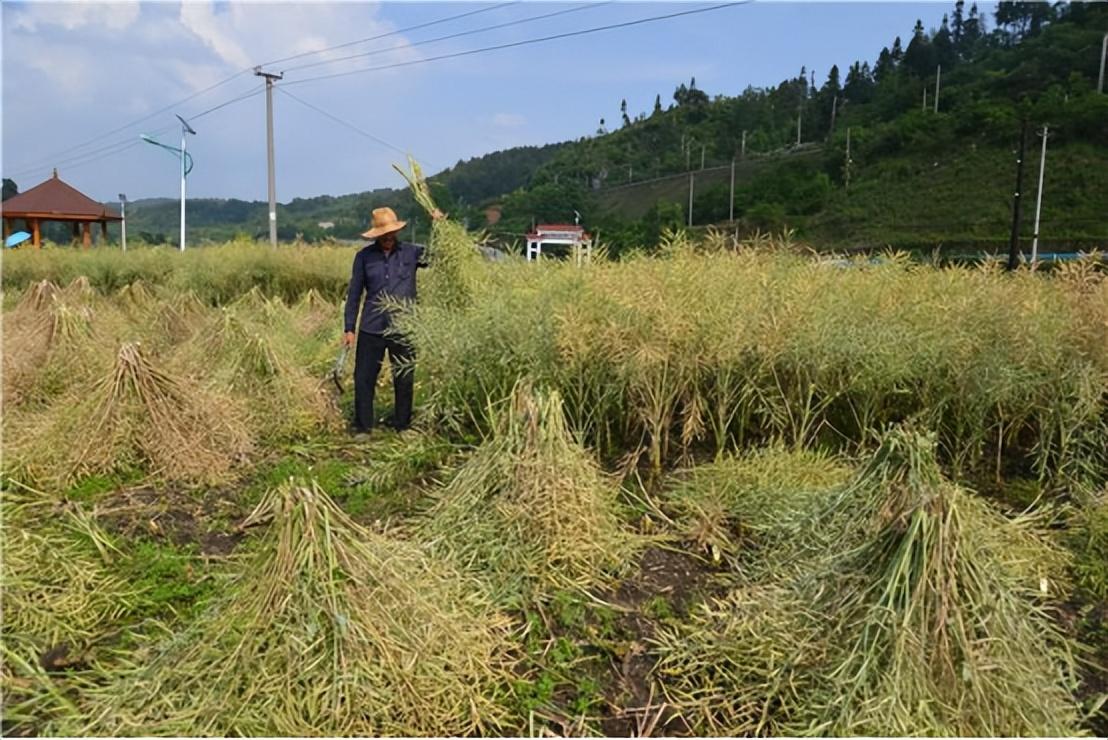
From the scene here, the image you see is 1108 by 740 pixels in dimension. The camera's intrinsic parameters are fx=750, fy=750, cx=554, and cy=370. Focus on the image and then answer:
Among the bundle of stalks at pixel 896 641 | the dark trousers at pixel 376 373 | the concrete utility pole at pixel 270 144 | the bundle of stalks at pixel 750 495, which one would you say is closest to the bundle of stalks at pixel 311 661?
the bundle of stalks at pixel 896 641

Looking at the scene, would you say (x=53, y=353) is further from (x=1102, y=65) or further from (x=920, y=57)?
(x=920, y=57)

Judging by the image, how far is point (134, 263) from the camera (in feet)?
40.3

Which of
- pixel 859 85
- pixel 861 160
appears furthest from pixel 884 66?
pixel 861 160

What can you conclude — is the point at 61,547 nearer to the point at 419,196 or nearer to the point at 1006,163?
the point at 419,196

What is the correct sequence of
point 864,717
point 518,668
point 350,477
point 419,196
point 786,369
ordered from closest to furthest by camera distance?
point 864,717, point 518,668, point 786,369, point 350,477, point 419,196

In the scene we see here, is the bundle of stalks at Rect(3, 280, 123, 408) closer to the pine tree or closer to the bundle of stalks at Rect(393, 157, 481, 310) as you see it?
the bundle of stalks at Rect(393, 157, 481, 310)

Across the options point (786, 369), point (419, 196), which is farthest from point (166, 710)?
point (419, 196)

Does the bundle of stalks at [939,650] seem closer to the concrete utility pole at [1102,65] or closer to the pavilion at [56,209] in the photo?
the pavilion at [56,209]

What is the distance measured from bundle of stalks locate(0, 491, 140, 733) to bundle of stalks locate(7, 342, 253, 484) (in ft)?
2.03

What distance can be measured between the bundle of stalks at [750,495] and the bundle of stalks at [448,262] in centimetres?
203

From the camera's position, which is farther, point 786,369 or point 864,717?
point 786,369

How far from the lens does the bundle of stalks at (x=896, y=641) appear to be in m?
1.82

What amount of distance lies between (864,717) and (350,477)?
9.39 feet

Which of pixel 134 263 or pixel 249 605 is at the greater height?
pixel 134 263
